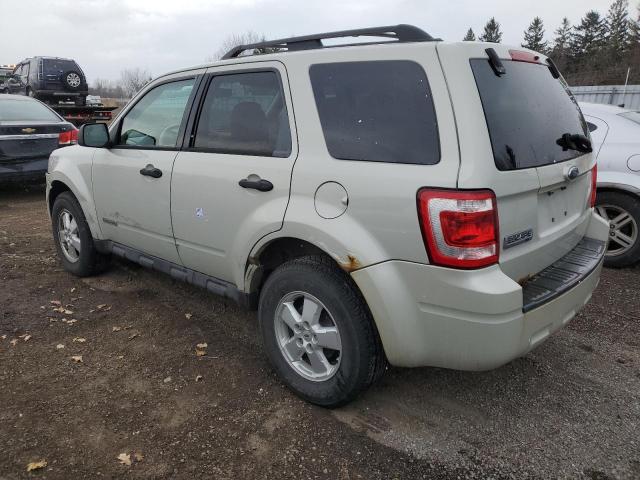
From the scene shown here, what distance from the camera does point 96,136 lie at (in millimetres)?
3852

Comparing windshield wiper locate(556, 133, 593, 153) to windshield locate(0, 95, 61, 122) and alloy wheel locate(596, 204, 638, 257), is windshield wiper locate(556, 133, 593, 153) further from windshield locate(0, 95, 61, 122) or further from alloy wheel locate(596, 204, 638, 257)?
windshield locate(0, 95, 61, 122)

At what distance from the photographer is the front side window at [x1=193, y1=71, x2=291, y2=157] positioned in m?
2.80

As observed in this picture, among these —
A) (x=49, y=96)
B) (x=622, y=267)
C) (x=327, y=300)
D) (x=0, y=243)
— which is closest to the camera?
(x=327, y=300)

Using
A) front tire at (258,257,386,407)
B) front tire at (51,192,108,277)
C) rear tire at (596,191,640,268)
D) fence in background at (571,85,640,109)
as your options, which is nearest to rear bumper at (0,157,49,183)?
front tire at (51,192,108,277)

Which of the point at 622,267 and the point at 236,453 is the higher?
the point at 622,267

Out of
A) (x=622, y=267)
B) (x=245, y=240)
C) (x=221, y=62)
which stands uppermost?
(x=221, y=62)

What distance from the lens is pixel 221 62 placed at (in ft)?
10.5

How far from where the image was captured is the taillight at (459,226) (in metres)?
2.10

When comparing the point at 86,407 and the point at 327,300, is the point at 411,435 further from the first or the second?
the point at 86,407

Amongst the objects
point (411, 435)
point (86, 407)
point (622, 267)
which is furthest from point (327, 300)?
point (622, 267)

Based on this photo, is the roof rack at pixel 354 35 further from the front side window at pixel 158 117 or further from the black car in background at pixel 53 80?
the black car in background at pixel 53 80

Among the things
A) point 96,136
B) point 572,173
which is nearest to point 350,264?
point 572,173

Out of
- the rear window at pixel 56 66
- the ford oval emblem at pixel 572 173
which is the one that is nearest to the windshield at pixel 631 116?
the ford oval emblem at pixel 572 173

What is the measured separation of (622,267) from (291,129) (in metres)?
4.02
